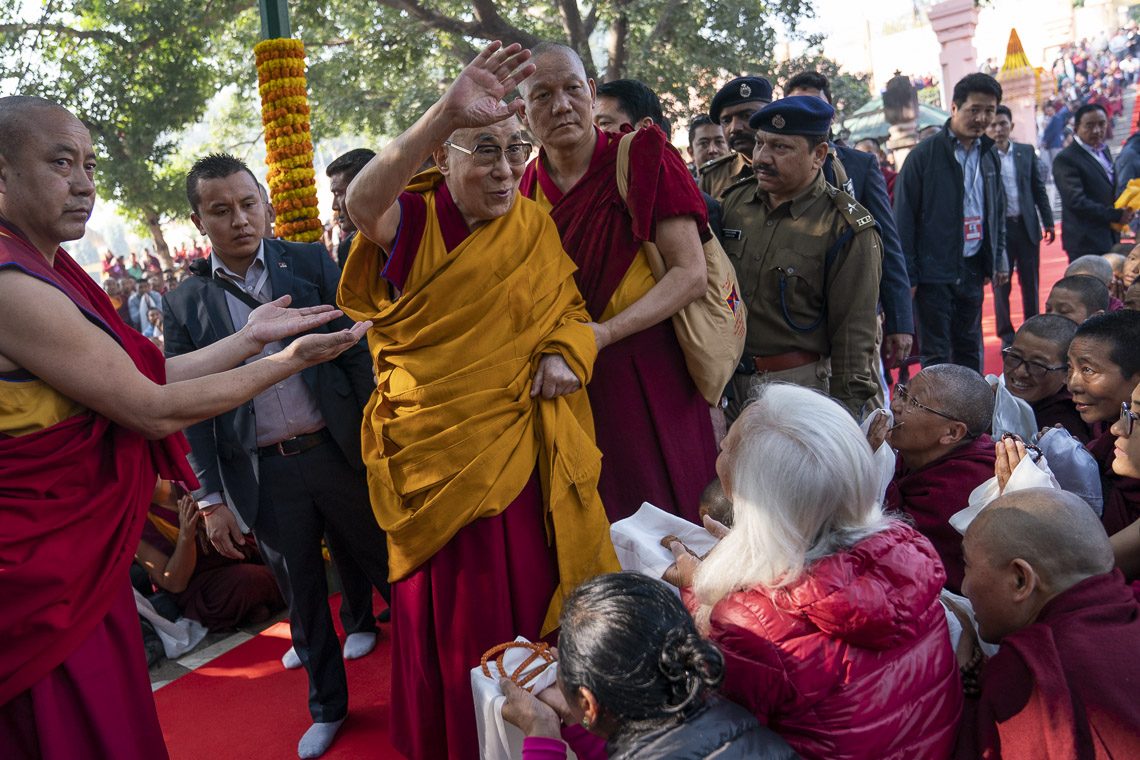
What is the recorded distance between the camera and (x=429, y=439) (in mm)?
2414

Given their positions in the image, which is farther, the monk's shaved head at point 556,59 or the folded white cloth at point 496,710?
the monk's shaved head at point 556,59

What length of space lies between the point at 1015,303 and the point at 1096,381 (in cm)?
686

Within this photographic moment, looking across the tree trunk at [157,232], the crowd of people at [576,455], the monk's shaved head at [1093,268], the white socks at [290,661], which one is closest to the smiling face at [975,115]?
the monk's shaved head at [1093,268]

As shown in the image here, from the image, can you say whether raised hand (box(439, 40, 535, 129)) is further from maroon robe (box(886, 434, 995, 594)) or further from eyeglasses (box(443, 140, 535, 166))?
maroon robe (box(886, 434, 995, 594))

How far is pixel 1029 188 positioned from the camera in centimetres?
686

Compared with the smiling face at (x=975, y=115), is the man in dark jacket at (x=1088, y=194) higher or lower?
lower

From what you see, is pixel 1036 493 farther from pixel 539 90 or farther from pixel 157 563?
pixel 157 563

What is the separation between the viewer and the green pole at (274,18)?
4.46 m

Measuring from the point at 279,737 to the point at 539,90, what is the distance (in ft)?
7.30

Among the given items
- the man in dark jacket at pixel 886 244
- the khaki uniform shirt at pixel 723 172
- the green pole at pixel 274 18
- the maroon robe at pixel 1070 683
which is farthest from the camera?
the green pole at pixel 274 18

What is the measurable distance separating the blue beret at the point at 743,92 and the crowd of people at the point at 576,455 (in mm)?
850

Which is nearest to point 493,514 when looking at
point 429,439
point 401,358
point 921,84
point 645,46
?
point 429,439

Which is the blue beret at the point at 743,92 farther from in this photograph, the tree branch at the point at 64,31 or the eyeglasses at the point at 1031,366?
the tree branch at the point at 64,31

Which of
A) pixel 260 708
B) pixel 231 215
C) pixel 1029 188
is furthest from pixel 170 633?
pixel 1029 188
